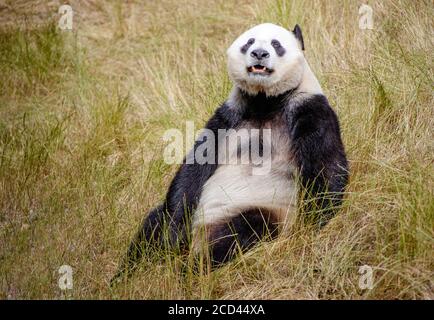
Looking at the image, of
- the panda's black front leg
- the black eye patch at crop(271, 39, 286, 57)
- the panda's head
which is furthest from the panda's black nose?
the panda's black front leg

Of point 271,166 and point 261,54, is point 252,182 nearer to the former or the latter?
point 271,166

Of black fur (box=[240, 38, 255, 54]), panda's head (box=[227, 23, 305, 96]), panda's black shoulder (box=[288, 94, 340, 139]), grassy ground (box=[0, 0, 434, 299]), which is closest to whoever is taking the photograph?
grassy ground (box=[0, 0, 434, 299])

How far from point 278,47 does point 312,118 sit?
557mm

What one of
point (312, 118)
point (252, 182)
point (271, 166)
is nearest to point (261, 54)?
point (312, 118)

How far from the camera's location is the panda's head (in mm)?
4666

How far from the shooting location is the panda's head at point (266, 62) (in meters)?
4.67

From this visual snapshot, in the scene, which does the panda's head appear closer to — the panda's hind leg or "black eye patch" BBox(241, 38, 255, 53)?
"black eye patch" BBox(241, 38, 255, 53)

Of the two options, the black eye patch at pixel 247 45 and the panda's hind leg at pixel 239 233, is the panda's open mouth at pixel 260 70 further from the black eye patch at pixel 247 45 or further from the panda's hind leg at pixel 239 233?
the panda's hind leg at pixel 239 233

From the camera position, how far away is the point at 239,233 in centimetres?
445

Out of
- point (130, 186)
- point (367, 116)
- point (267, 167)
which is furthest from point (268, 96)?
point (130, 186)

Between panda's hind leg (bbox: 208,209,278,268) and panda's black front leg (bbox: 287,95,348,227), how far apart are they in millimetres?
258

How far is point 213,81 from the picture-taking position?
638cm

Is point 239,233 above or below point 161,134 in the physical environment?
below

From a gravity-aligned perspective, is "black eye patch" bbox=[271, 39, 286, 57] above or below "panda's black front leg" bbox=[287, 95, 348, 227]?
above
